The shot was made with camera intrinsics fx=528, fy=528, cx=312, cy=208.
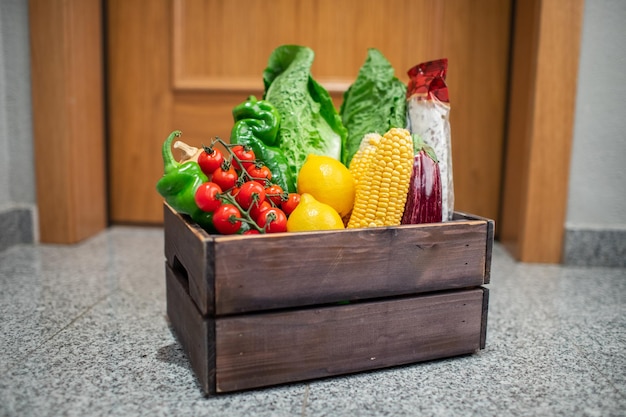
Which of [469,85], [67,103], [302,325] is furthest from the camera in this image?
[469,85]

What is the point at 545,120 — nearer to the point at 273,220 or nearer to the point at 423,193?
the point at 423,193

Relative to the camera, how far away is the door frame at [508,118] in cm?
138

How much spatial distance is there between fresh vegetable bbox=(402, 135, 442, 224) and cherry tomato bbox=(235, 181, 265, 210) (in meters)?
0.23

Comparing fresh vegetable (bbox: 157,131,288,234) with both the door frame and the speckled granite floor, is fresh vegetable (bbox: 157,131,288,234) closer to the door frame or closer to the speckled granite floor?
the speckled granite floor

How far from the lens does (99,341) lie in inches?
34.2

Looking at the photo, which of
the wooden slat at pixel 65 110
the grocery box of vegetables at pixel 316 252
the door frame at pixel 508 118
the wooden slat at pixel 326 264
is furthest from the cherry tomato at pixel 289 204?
the wooden slat at pixel 65 110

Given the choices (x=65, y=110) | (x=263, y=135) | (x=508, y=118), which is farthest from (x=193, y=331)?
(x=508, y=118)

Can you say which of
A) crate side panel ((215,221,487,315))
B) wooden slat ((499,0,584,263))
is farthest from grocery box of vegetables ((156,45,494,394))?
wooden slat ((499,0,584,263))

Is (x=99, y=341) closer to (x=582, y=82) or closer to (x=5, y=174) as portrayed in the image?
(x=5, y=174)

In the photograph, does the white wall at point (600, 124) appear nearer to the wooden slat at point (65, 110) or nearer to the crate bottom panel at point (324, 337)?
the crate bottom panel at point (324, 337)

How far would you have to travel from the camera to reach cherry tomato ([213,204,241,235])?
690 millimetres

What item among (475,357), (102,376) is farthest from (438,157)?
(102,376)

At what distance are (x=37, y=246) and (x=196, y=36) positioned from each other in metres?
0.78

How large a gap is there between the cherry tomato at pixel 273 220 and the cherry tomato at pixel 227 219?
0.03m
